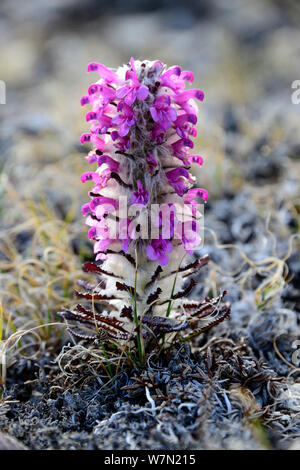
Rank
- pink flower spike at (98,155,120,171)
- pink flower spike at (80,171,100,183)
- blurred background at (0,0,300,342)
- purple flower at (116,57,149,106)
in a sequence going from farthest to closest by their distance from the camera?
blurred background at (0,0,300,342) < pink flower spike at (80,171,100,183) < pink flower spike at (98,155,120,171) < purple flower at (116,57,149,106)

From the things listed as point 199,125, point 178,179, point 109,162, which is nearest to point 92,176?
point 109,162

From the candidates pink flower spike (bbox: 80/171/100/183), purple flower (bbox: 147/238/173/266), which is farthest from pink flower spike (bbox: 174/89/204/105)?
purple flower (bbox: 147/238/173/266)

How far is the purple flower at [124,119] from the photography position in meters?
2.20

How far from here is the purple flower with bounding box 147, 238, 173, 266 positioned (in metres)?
2.37

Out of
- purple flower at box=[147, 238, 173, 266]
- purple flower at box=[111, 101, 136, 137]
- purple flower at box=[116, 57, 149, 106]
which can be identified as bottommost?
purple flower at box=[147, 238, 173, 266]

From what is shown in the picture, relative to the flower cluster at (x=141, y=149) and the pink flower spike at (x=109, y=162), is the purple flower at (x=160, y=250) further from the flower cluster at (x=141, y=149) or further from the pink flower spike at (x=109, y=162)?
the pink flower spike at (x=109, y=162)

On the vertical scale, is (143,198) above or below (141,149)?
below

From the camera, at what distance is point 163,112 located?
7.27 ft

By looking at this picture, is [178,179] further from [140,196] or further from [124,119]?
[124,119]

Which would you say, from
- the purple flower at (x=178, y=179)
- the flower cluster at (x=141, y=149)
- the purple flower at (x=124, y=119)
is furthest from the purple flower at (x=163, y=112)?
the purple flower at (x=178, y=179)

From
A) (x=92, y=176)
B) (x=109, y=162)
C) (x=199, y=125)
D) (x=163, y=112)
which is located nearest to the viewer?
(x=163, y=112)

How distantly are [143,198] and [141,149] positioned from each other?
0.24 metres

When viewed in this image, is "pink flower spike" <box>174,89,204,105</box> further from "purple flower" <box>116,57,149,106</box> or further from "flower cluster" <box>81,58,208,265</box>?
"purple flower" <box>116,57,149,106</box>

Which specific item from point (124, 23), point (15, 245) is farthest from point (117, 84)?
point (124, 23)
